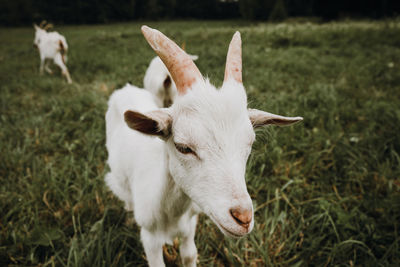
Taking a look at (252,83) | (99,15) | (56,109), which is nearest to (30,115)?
(56,109)

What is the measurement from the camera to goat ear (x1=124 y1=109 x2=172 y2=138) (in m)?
1.05

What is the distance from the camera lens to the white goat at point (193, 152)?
98 cm

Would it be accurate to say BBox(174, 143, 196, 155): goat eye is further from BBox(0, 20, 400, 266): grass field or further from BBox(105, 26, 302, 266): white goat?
BBox(0, 20, 400, 266): grass field

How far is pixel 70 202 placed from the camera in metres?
2.31

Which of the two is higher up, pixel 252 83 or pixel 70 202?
pixel 252 83

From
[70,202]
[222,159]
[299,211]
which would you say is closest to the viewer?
[222,159]

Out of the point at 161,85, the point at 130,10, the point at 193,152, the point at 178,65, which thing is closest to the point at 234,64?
the point at 178,65

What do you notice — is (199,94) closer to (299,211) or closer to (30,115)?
(299,211)

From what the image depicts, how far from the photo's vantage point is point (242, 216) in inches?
35.4

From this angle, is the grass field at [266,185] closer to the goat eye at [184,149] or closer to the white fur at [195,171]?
the white fur at [195,171]

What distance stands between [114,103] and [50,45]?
610 centimetres

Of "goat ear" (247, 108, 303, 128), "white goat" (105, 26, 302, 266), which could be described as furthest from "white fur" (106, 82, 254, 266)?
"goat ear" (247, 108, 303, 128)

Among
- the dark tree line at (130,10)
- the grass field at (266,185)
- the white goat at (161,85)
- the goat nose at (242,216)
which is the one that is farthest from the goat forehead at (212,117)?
the dark tree line at (130,10)

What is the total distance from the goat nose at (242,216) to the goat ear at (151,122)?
0.50 meters
